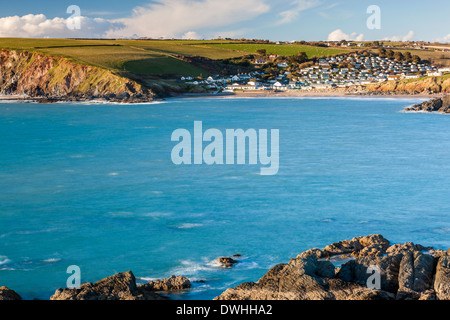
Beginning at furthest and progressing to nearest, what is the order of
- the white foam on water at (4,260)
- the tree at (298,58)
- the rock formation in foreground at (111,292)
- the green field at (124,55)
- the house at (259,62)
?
the tree at (298,58) < the house at (259,62) < the green field at (124,55) < the white foam on water at (4,260) < the rock formation in foreground at (111,292)

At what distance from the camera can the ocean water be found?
17.5m

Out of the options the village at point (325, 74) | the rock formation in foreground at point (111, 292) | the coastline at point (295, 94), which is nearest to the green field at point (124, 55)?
the village at point (325, 74)

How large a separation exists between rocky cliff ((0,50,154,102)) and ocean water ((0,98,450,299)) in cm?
5613

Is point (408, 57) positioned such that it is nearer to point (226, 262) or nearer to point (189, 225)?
point (189, 225)

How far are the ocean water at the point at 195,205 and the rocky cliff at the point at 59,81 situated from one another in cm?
5613

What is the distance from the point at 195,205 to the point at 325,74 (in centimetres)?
13176

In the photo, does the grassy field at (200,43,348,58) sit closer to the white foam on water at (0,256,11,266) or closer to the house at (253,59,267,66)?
the house at (253,59,267,66)

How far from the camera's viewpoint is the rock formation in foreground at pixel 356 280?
12.3 m

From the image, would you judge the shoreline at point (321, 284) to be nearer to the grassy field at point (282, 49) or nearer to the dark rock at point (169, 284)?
the dark rock at point (169, 284)

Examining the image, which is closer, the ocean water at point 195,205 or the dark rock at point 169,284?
the dark rock at point 169,284

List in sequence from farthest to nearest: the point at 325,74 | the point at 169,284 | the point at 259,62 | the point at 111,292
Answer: the point at 259,62
the point at 325,74
the point at 169,284
the point at 111,292

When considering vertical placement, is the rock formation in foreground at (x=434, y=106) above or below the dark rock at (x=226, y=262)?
above

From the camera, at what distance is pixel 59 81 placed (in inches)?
4387

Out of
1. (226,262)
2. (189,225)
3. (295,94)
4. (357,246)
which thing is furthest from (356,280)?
(295,94)
